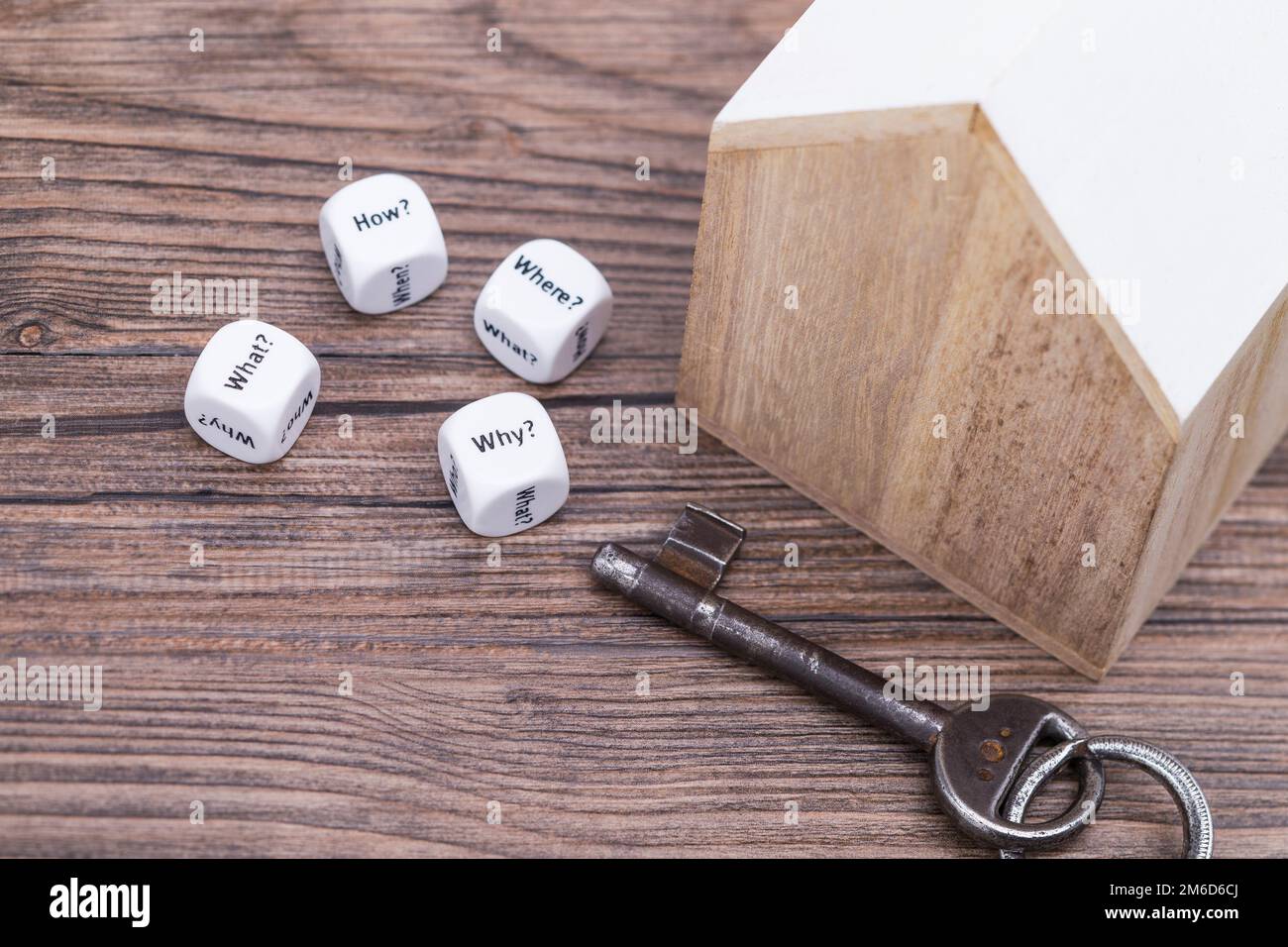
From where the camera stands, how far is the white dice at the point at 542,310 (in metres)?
0.91

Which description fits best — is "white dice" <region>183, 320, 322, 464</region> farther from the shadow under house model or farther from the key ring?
the key ring

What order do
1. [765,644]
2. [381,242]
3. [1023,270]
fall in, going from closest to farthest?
[1023,270], [765,644], [381,242]

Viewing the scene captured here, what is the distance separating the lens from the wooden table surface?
788mm

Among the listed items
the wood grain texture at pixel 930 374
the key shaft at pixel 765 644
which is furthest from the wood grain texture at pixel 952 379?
the key shaft at pixel 765 644

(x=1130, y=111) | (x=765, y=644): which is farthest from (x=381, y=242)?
(x=1130, y=111)

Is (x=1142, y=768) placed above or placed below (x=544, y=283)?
below

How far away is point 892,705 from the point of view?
31.9 inches

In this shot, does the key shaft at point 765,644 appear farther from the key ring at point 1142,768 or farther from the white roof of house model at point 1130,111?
the white roof of house model at point 1130,111

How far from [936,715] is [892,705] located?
0.03 m

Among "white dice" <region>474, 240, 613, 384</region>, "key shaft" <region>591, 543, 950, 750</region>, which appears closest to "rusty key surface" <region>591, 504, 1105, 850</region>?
"key shaft" <region>591, 543, 950, 750</region>

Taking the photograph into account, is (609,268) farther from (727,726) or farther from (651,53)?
(727,726)

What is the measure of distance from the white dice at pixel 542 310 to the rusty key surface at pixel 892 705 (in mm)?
143

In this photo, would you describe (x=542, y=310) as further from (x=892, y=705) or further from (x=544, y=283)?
(x=892, y=705)

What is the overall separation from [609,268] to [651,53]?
212 mm
